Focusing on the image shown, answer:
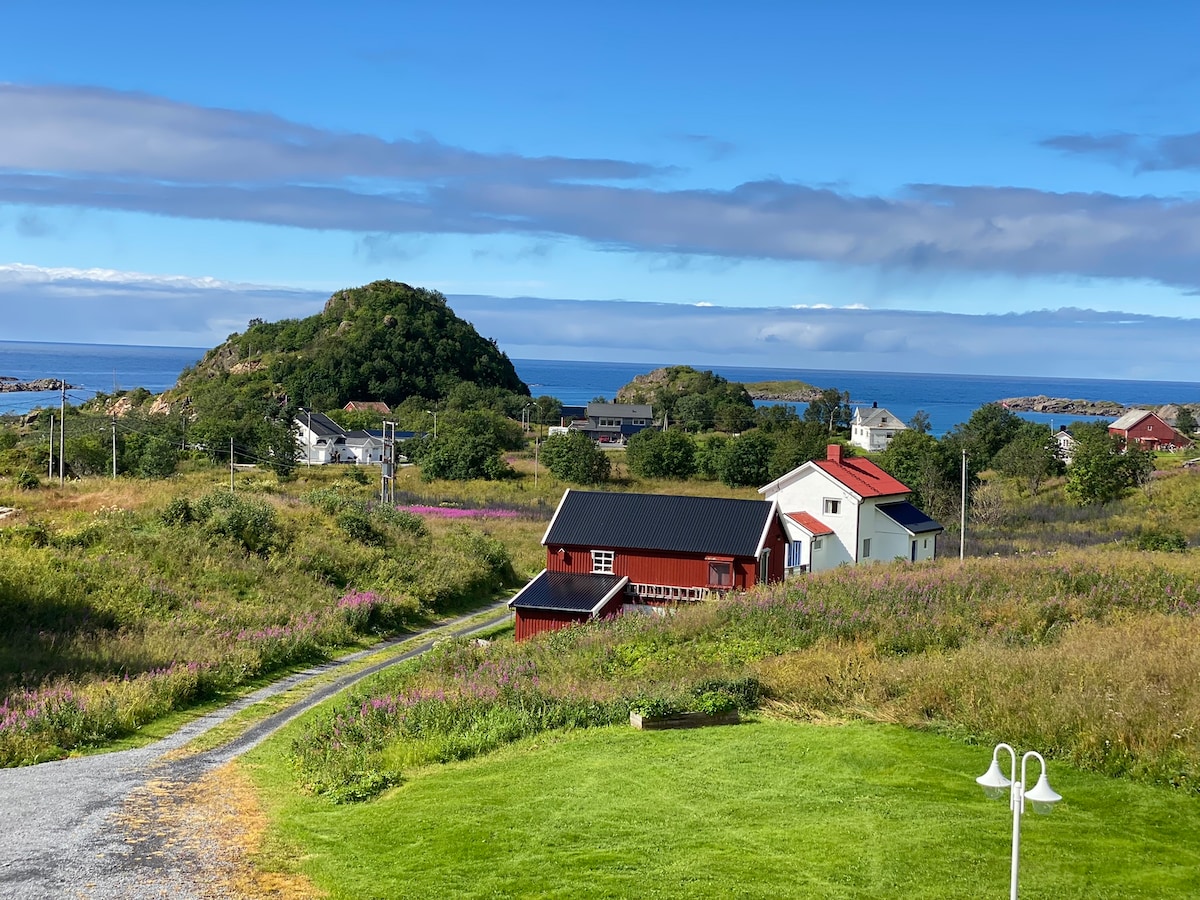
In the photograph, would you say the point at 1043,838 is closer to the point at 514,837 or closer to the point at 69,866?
the point at 514,837

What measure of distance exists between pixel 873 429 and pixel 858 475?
8004cm

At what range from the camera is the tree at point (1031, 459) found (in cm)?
7175

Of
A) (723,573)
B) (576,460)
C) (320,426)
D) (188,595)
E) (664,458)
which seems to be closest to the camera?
(188,595)

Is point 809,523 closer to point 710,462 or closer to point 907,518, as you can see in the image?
point 907,518

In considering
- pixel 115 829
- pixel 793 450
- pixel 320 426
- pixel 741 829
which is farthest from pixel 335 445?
pixel 741 829

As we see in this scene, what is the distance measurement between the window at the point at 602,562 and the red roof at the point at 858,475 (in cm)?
1216

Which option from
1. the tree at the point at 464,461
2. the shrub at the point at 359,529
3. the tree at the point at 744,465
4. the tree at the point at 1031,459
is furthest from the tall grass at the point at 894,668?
the tree at the point at 1031,459

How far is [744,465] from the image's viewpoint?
7162cm

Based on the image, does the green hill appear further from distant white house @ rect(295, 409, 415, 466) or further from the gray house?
distant white house @ rect(295, 409, 415, 466)

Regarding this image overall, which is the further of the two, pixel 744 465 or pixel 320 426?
pixel 320 426

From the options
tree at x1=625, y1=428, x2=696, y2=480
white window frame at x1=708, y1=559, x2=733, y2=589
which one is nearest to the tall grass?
white window frame at x1=708, y1=559, x2=733, y2=589

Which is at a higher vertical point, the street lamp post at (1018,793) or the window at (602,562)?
the street lamp post at (1018,793)

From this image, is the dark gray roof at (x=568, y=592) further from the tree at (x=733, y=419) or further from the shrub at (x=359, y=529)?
the tree at (x=733, y=419)

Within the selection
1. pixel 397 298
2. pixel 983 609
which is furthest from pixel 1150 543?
pixel 397 298
